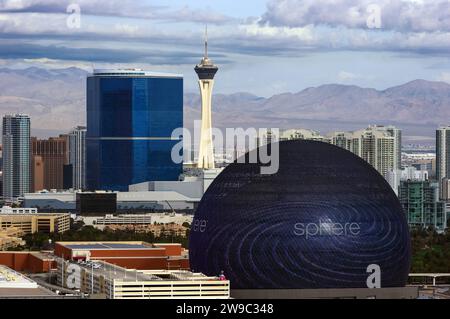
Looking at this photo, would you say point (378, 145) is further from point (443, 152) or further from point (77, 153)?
point (77, 153)

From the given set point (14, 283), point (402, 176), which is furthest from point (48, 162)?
point (14, 283)

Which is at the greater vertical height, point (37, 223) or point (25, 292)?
point (25, 292)

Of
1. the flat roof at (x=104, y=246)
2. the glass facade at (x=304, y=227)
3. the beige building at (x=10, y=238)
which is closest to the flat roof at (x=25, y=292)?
the glass facade at (x=304, y=227)

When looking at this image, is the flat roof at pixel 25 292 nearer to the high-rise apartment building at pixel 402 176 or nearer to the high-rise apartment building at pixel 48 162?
the high-rise apartment building at pixel 402 176

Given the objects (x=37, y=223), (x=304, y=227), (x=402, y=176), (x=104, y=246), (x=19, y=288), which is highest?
(x=304, y=227)

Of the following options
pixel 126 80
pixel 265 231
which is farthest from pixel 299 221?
pixel 126 80

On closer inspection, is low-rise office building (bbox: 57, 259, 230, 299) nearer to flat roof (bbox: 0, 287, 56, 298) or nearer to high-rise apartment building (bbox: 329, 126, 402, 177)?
flat roof (bbox: 0, 287, 56, 298)
